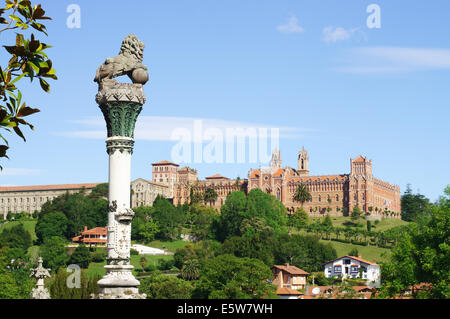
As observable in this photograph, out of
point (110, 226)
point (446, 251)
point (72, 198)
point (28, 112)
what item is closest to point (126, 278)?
point (110, 226)

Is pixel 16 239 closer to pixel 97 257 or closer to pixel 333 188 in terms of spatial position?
pixel 97 257

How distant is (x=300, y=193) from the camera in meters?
188

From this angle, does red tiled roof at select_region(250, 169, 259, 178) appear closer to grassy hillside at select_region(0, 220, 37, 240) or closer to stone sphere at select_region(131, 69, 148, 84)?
grassy hillside at select_region(0, 220, 37, 240)

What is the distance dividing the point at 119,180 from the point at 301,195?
163 meters

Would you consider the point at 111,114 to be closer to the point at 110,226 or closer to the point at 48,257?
the point at 110,226

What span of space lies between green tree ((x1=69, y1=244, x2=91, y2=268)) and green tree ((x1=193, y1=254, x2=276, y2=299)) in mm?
41424

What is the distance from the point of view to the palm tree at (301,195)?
616ft

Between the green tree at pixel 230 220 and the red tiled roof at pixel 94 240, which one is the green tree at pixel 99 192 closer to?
the red tiled roof at pixel 94 240

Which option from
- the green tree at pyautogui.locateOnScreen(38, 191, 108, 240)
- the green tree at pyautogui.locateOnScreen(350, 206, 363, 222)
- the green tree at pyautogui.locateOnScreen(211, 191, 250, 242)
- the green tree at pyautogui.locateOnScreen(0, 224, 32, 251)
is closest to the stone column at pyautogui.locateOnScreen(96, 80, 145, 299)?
the green tree at pyautogui.locateOnScreen(0, 224, 32, 251)

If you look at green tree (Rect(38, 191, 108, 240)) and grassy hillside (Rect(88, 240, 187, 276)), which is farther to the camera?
green tree (Rect(38, 191, 108, 240))

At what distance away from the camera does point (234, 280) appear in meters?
79.5

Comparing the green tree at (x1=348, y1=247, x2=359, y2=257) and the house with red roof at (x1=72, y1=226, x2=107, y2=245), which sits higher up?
the house with red roof at (x1=72, y1=226, x2=107, y2=245)

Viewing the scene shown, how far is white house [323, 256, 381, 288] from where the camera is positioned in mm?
116500

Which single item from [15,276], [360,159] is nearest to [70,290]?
[15,276]
